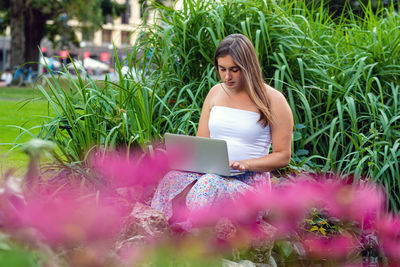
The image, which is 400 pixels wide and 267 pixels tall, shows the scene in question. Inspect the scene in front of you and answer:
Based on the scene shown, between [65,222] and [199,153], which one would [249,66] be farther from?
[65,222]

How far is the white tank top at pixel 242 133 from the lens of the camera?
288 cm

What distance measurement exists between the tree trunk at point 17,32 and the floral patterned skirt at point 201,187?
21551mm

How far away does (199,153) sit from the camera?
8.50 feet

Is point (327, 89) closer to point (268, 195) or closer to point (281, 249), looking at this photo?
point (281, 249)

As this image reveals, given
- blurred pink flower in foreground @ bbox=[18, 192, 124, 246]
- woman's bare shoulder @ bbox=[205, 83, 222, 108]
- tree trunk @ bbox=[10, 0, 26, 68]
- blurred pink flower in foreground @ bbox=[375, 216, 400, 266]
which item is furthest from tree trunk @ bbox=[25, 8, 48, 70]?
blurred pink flower in foreground @ bbox=[18, 192, 124, 246]

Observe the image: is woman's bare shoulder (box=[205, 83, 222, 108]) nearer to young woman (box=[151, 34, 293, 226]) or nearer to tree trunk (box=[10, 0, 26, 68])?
young woman (box=[151, 34, 293, 226])

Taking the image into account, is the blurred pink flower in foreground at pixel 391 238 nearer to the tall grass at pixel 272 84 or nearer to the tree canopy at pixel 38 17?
the tall grass at pixel 272 84

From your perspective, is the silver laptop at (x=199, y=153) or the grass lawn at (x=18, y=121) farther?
the grass lawn at (x=18, y=121)

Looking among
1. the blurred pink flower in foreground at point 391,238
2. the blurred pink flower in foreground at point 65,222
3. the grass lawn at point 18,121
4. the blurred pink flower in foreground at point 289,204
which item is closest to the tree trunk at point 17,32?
the grass lawn at point 18,121

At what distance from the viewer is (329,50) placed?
4594 mm

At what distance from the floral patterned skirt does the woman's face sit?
0.44 meters

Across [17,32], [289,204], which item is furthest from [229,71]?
[17,32]

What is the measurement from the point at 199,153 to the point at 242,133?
37cm

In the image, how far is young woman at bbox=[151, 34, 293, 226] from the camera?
272cm
